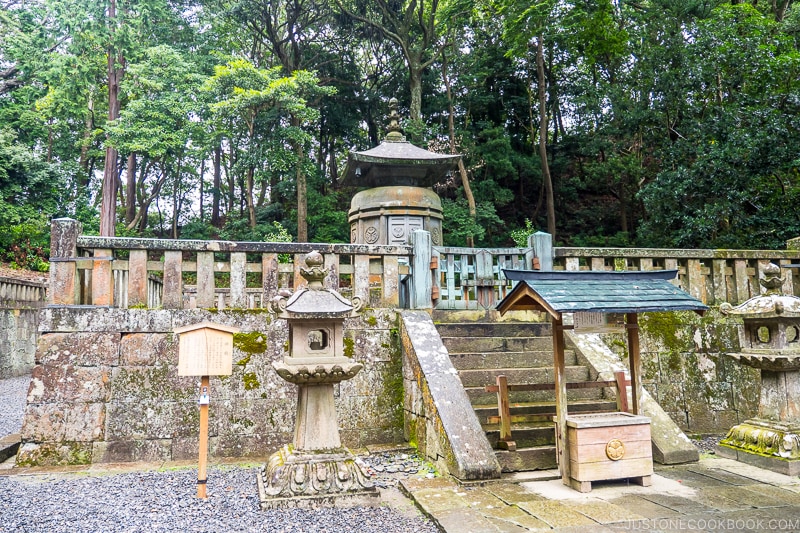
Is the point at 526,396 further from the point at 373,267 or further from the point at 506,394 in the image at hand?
the point at 373,267

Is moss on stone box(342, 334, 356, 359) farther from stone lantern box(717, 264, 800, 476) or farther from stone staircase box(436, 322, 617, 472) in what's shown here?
stone lantern box(717, 264, 800, 476)

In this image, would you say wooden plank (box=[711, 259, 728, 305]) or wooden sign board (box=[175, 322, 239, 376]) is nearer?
wooden sign board (box=[175, 322, 239, 376])

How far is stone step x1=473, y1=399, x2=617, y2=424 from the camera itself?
18.5 feet

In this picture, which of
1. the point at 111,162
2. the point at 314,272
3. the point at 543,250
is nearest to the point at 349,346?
the point at 314,272

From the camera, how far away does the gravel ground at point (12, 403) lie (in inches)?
300

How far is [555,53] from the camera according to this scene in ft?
71.0

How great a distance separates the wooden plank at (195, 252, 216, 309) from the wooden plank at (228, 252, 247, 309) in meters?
0.23

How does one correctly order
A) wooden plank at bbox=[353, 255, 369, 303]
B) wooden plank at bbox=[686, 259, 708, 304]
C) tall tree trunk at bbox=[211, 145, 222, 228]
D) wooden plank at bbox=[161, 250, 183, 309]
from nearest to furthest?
wooden plank at bbox=[161, 250, 183, 309] < wooden plank at bbox=[353, 255, 369, 303] < wooden plank at bbox=[686, 259, 708, 304] < tall tree trunk at bbox=[211, 145, 222, 228]

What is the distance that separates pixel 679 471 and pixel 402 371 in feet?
9.97

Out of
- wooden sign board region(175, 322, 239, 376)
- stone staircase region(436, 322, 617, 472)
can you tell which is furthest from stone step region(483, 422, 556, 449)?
wooden sign board region(175, 322, 239, 376)

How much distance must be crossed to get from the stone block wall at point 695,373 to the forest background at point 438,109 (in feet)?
20.1

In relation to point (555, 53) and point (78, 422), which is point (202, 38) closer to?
point (555, 53)

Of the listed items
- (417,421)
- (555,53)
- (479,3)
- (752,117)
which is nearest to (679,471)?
(417,421)

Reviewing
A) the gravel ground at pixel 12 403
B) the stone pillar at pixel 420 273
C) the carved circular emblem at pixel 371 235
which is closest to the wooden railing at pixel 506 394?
the stone pillar at pixel 420 273
